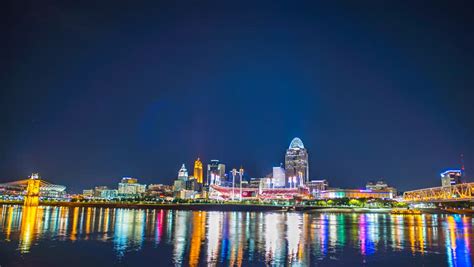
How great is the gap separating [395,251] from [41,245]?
65.9 ft

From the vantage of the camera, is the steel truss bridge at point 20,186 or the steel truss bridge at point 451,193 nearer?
the steel truss bridge at point 451,193

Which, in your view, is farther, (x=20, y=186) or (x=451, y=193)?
(x=20, y=186)

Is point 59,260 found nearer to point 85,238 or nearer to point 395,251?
point 85,238

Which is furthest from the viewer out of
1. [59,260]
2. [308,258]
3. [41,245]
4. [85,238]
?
[85,238]

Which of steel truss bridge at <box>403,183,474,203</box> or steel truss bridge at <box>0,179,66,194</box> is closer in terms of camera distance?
steel truss bridge at <box>403,183,474,203</box>

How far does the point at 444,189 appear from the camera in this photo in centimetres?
12800

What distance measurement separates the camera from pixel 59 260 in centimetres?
1650

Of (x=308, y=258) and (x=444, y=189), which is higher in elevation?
(x=444, y=189)

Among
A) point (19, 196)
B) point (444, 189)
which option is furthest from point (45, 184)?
point (444, 189)

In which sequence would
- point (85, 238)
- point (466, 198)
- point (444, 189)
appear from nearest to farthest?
point (85, 238)
point (466, 198)
point (444, 189)

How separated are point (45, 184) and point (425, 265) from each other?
181 metres

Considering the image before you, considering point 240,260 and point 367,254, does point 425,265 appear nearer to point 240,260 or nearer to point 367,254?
point 367,254

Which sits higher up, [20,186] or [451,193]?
[20,186]

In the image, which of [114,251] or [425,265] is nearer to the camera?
[425,265]
